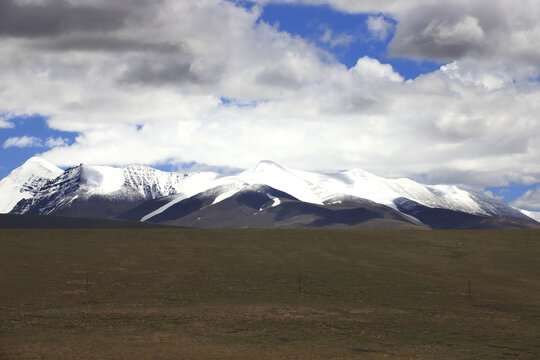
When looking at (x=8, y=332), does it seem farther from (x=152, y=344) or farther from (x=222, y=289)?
(x=222, y=289)

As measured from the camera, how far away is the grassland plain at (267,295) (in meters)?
48.8

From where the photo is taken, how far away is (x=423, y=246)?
111375mm

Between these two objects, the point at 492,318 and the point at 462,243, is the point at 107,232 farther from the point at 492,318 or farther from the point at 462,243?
the point at 492,318

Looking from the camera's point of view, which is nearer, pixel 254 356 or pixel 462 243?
pixel 254 356

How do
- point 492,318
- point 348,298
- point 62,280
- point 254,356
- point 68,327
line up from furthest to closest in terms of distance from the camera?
point 62,280
point 348,298
point 492,318
point 68,327
point 254,356

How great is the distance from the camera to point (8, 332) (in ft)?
→ 173

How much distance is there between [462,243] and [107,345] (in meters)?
79.8

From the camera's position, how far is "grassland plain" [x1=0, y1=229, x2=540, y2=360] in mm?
48750

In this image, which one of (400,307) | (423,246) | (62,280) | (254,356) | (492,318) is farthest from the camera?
(423,246)

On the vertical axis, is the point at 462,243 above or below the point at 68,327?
above

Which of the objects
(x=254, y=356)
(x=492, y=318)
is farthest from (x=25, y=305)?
(x=492, y=318)

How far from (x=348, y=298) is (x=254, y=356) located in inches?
1157

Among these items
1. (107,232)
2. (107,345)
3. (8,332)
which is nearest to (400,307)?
(107,345)

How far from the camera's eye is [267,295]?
Answer: 7338cm
